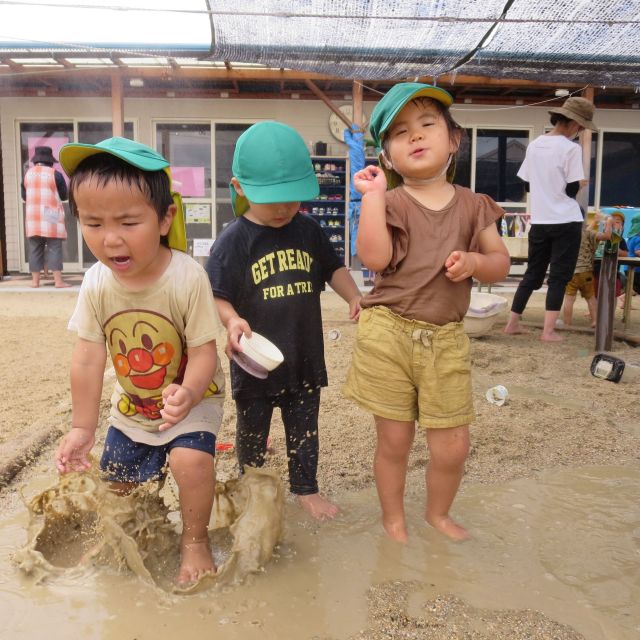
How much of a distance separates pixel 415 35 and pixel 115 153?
2862 millimetres

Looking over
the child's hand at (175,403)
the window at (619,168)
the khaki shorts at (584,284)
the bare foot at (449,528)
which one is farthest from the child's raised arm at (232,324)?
the window at (619,168)

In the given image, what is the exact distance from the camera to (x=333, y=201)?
11.0 meters

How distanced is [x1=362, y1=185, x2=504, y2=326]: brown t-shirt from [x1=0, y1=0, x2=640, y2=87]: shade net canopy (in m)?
2.00

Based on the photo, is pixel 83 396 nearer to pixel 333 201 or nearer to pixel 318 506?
pixel 318 506

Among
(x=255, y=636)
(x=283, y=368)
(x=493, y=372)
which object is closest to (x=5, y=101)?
(x=493, y=372)

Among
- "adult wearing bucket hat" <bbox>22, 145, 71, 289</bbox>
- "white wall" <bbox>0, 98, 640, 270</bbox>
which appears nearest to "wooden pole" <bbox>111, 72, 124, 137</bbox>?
"adult wearing bucket hat" <bbox>22, 145, 71, 289</bbox>

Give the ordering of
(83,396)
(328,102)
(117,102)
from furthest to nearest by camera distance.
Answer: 1. (328,102)
2. (117,102)
3. (83,396)

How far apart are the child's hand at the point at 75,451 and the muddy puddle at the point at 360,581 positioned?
0.30 m

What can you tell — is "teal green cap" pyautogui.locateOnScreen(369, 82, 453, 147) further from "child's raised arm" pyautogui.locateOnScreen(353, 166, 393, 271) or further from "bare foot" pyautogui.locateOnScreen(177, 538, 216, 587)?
"bare foot" pyautogui.locateOnScreen(177, 538, 216, 587)

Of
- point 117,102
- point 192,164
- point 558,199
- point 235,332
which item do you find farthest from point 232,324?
point 192,164

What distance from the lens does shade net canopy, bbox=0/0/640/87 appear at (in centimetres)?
366

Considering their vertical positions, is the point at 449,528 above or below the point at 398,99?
→ below

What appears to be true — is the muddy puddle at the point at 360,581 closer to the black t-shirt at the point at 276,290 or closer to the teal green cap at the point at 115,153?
the black t-shirt at the point at 276,290

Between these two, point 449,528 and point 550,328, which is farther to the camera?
point 550,328
